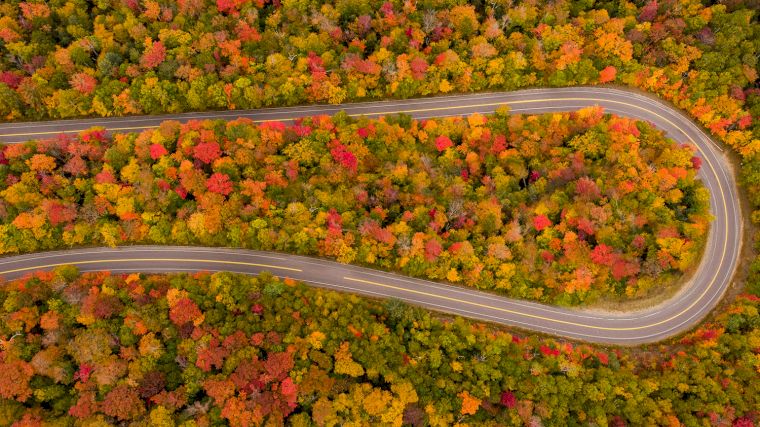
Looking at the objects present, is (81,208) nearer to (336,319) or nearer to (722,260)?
(336,319)

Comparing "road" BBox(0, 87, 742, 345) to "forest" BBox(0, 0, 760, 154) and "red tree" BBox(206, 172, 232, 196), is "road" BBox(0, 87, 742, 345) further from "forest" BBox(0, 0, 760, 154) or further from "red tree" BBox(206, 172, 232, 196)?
"forest" BBox(0, 0, 760, 154)

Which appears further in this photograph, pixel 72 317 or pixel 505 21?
pixel 505 21

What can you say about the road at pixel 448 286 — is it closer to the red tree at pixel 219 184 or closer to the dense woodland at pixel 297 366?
the dense woodland at pixel 297 366

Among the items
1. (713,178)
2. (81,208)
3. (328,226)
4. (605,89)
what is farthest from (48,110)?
(713,178)

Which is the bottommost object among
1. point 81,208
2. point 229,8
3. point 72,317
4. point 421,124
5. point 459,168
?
point 72,317

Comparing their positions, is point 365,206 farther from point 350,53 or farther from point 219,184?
point 350,53

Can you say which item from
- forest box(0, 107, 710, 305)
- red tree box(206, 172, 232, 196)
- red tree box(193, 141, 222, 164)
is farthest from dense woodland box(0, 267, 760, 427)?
red tree box(193, 141, 222, 164)
